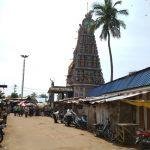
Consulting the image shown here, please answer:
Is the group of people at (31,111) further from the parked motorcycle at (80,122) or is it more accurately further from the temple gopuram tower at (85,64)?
the parked motorcycle at (80,122)

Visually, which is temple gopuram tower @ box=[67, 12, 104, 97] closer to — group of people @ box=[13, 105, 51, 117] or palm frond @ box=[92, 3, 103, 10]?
group of people @ box=[13, 105, 51, 117]

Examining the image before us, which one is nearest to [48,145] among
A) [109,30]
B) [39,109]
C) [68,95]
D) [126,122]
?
[126,122]

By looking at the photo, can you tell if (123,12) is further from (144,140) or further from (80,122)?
(144,140)

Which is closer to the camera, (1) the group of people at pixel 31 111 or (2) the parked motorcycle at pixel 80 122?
(2) the parked motorcycle at pixel 80 122

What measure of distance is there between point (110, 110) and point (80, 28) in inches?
2026

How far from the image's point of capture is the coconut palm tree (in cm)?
4853

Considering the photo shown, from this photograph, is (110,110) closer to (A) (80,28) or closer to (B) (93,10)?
(B) (93,10)

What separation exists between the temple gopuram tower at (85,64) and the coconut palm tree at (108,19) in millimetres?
26282

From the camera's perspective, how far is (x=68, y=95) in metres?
76.0

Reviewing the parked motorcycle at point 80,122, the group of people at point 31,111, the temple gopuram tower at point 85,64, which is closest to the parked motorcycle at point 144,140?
the parked motorcycle at point 80,122

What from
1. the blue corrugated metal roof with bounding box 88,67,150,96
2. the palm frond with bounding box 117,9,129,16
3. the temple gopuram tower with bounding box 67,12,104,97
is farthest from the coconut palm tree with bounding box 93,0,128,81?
the temple gopuram tower with bounding box 67,12,104,97

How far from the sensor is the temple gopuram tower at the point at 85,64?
76.1m

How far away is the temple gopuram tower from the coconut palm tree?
26.3m

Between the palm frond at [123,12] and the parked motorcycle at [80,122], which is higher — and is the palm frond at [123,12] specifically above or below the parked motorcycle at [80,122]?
above
